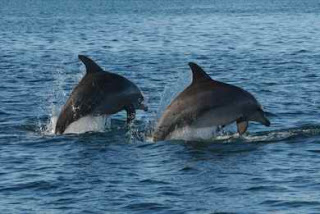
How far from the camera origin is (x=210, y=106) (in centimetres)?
2273

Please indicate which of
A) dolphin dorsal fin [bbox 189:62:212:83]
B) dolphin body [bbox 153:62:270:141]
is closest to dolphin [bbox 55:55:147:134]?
dolphin body [bbox 153:62:270:141]

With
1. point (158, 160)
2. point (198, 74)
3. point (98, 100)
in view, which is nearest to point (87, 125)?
point (98, 100)

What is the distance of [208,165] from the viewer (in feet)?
66.8

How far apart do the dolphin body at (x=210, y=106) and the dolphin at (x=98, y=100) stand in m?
2.24

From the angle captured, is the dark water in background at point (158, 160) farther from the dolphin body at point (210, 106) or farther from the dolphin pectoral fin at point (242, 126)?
the dolphin body at point (210, 106)

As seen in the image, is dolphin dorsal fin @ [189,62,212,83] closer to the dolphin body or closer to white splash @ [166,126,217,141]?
the dolphin body

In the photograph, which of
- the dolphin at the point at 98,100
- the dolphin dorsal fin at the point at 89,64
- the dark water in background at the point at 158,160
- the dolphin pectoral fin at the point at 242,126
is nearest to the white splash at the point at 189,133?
the dark water in background at the point at 158,160

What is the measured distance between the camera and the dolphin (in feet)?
81.5

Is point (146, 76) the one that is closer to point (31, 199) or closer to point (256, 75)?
point (256, 75)

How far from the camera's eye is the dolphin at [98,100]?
81.5ft

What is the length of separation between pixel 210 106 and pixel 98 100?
364cm

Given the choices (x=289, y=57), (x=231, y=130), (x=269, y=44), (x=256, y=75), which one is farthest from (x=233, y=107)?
(x=269, y=44)

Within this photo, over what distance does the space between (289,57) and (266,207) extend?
33.4 metres

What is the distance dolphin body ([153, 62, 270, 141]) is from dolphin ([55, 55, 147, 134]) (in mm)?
2242
